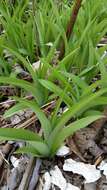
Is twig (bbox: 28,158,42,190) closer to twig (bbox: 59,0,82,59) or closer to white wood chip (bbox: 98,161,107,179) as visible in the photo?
white wood chip (bbox: 98,161,107,179)

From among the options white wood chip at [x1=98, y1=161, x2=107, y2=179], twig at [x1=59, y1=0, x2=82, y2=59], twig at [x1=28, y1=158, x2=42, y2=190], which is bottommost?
white wood chip at [x1=98, y1=161, x2=107, y2=179]

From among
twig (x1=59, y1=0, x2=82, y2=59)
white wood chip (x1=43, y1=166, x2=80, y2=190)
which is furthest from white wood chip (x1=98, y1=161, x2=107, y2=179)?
twig (x1=59, y1=0, x2=82, y2=59)

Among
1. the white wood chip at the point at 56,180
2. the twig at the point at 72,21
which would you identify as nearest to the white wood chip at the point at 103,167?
the white wood chip at the point at 56,180

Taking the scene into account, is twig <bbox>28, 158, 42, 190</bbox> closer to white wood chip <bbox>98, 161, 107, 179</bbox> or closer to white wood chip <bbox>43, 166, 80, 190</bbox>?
white wood chip <bbox>43, 166, 80, 190</bbox>

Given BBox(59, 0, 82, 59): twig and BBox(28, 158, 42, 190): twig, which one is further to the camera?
BBox(59, 0, 82, 59): twig

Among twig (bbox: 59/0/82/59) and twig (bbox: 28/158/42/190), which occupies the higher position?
twig (bbox: 59/0/82/59)

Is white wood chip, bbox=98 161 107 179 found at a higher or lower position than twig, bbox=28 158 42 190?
lower

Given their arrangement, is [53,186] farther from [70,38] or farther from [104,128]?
[70,38]

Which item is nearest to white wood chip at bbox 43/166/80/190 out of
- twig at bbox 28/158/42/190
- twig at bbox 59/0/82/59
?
twig at bbox 28/158/42/190

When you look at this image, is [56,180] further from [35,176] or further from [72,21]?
Answer: [72,21]

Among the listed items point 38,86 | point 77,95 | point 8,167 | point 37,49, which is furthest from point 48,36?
point 8,167

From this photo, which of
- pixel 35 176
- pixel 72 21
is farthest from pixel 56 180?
pixel 72 21
